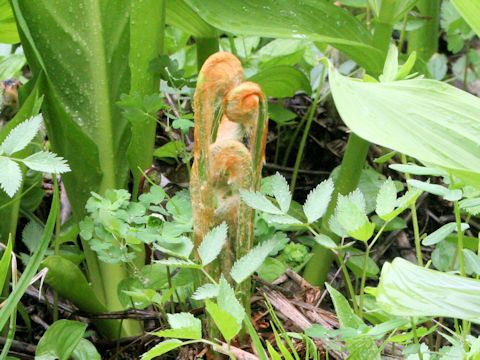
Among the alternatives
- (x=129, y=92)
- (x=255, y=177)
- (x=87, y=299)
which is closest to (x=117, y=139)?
(x=129, y=92)

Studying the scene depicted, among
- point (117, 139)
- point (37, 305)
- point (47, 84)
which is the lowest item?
point (37, 305)

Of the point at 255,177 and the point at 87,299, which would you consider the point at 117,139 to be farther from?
the point at 255,177

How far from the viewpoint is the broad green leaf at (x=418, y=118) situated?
0.75 meters

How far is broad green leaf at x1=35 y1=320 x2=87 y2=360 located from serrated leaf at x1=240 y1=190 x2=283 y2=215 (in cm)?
32

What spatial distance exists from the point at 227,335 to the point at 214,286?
73 millimetres

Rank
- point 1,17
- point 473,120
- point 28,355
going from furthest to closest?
point 1,17 < point 28,355 < point 473,120

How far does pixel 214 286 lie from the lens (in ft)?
2.53

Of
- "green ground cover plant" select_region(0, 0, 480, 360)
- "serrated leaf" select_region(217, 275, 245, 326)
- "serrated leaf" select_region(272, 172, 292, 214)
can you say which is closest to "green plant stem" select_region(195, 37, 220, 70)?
"green ground cover plant" select_region(0, 0, 480, 360)

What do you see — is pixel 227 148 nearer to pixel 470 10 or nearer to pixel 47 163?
pixel 47 163

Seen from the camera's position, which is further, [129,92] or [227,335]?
[129,92]

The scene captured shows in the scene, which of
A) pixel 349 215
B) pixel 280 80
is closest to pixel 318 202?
pixel 349 215

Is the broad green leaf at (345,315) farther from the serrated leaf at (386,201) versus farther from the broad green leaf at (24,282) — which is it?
the broad green leaf at (24,282)

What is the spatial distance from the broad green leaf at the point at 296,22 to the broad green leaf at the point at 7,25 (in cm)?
30

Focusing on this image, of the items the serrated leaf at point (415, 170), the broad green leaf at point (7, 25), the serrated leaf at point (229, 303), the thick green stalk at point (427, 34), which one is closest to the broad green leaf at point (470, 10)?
the serrated leaf at point (415, 170)
